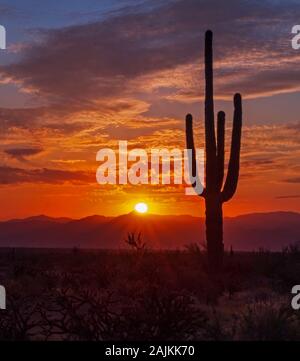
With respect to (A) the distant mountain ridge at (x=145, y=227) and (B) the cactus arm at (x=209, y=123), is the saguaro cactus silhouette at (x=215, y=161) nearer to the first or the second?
(B) the cactus arm at (x=209, y=123)

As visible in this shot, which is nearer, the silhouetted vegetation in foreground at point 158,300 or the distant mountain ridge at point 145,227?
the silhouetted vegetation in foreground at point 158,300

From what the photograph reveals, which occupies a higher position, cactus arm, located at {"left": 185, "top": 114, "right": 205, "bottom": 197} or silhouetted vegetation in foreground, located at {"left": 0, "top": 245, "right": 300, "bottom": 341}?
cactus arm, located at {"left": 185, "top": 114, "right": 205, "bottom": 197}

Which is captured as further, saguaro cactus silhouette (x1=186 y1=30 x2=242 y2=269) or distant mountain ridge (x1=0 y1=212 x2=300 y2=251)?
distant mountain ridge (x1=0 y1=212 x2=300 y2=251)

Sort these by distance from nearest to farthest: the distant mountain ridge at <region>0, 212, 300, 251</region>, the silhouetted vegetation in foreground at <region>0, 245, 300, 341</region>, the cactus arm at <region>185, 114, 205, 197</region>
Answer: the silhouetted vegetation in foreground at <region>0, 245, 300, 341</region>
the cactus arm at <region>185, 114, 205, 197</region>
the distant mountain ridge at <region>0, 212, 300, 251</region>

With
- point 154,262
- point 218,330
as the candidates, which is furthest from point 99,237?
point 218,330

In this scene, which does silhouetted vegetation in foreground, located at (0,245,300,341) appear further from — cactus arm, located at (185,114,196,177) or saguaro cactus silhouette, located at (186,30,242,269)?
cactus arm, located at (185,114,196,177)

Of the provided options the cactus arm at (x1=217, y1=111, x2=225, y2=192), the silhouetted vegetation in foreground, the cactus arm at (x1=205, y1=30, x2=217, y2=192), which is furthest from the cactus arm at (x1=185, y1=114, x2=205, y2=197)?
the silhouetted vegetation in foreground

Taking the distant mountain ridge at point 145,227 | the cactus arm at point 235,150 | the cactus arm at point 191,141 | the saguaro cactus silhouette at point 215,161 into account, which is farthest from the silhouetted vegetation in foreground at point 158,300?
the distant mountain ridge at point 145,227

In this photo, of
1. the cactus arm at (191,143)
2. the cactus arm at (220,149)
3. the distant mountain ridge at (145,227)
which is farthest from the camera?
the distant mountain ridge at (145,227)
